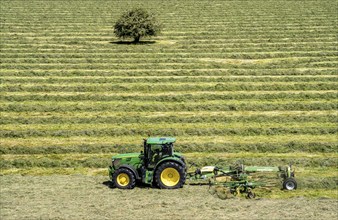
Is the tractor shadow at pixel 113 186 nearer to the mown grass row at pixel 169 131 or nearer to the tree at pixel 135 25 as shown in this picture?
the mown grass row at pixel 169 131

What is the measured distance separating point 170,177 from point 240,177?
2.20m

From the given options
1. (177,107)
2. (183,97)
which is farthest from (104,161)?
(183,97)

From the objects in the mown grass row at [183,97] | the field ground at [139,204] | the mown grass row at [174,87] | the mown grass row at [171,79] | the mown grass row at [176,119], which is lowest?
the field ground at [139,204]

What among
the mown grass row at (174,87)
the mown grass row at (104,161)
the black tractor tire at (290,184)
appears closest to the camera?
the black tractor tire at (290,184)

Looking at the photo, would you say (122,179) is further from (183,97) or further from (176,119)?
(183,97)

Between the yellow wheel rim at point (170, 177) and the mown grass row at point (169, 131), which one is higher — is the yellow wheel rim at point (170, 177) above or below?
below

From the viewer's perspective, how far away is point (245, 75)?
31156 millimetres

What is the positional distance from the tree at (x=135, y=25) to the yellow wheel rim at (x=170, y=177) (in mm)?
26445

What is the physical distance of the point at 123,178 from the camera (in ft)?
49.0

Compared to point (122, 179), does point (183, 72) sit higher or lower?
higher

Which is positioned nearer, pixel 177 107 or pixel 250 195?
Result: pixel 250 195

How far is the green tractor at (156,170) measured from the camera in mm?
14703

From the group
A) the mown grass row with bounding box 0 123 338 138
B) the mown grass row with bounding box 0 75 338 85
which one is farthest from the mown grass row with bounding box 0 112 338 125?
the mown grass row with bounding box 0 75 338 85

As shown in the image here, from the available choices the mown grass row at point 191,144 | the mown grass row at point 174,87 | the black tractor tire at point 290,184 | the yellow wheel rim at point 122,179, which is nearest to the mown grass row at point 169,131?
the mown grass row at point 191,144
